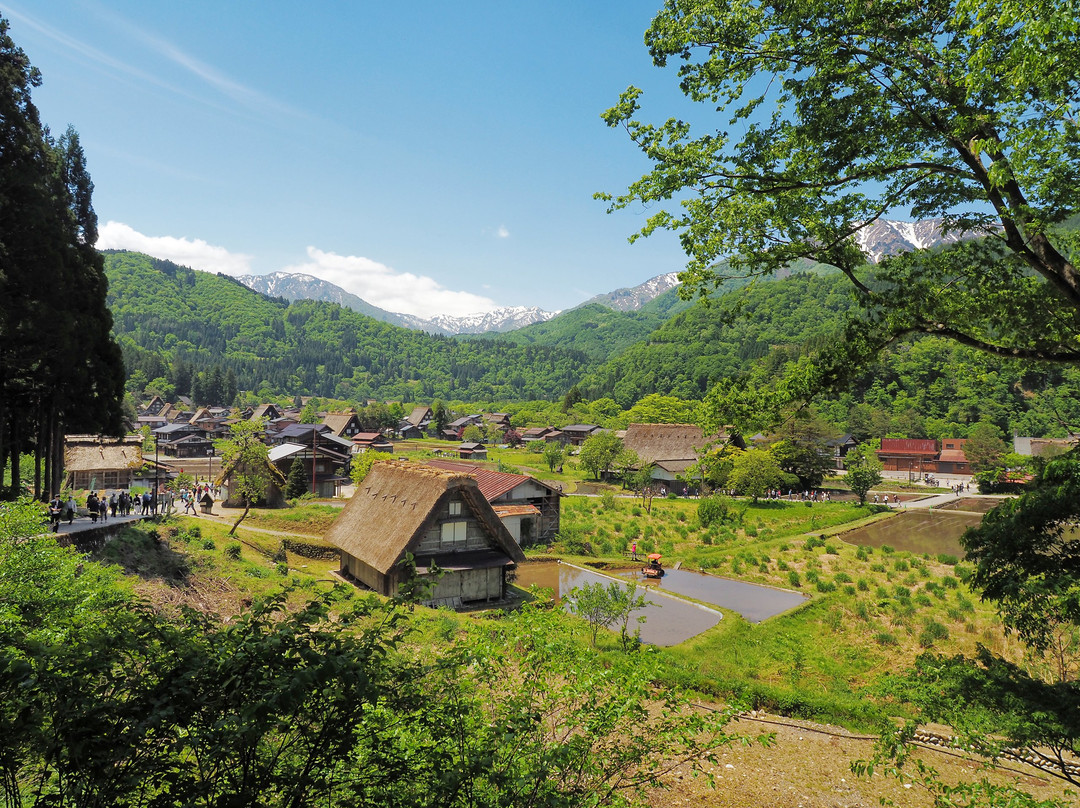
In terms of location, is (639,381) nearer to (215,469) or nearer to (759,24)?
(215,469)

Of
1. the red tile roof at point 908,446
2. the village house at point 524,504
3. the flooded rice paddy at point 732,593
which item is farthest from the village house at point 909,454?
the flooded rice paddy at point 732,593

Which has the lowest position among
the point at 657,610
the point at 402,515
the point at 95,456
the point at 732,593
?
the point at 732,593

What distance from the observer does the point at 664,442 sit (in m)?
55.8

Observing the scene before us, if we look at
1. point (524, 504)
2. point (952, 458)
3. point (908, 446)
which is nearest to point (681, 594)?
point (524, 504)

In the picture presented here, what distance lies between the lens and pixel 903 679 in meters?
6.39

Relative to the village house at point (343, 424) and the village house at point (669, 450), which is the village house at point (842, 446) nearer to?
the village house at point (669, 450)

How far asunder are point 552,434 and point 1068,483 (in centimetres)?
8588

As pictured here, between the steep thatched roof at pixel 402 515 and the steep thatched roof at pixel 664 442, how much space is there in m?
35.6

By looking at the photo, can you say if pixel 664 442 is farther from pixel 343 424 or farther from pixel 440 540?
pixel 343 424

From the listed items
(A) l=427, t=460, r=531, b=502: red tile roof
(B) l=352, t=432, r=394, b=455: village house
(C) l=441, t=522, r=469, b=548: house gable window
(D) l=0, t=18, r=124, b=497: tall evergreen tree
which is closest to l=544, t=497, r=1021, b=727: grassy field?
(A) l=427, t=460, r=531, b=502: red tile roof

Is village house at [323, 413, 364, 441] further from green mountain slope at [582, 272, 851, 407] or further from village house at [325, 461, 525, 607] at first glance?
green mountain slope at [582, 272, 851, 407]

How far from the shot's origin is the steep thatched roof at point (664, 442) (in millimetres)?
54125

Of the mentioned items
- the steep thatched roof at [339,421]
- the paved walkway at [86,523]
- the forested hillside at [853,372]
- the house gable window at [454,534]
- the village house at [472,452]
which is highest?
the forested hillside at [853,372]

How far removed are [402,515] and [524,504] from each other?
10.8 metres
